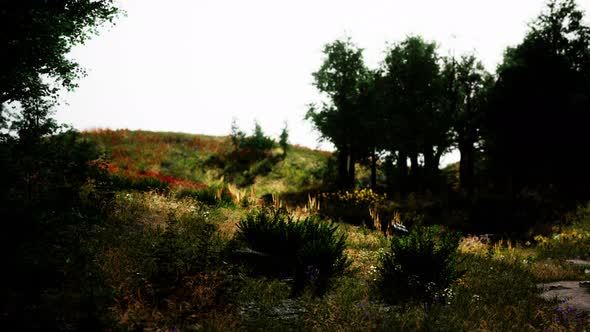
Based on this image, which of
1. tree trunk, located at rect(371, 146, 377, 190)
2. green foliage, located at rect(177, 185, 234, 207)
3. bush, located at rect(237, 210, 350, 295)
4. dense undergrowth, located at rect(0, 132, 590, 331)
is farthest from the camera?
tree trunk, located at rect(371, 146, 377, 190)

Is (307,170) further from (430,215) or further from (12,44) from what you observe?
(12,44)

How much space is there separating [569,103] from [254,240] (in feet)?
61.5

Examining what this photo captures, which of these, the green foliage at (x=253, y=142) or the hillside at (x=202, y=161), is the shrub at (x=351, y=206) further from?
the green foliage at (x=253, y=142)

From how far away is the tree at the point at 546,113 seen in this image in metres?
19.2

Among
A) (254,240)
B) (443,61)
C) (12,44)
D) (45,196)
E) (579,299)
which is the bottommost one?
(579,299)

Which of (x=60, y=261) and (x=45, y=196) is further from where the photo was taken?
(x=45, y=196)

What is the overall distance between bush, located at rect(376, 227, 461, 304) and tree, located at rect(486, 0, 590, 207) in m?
14.8

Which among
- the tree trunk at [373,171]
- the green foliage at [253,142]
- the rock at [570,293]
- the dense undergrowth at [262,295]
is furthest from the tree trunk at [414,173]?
the rock at [570,293]

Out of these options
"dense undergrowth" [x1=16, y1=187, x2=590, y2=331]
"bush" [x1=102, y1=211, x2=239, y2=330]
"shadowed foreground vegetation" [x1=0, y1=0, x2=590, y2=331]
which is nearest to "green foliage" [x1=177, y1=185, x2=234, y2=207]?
"shadowed foreground vegetation" [x1=0, y1=0, x2=590, y2=331]

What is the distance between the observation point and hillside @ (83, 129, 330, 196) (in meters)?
25.4

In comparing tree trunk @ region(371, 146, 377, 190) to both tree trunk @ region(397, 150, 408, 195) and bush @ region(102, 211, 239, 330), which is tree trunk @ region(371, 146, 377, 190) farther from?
bush @ region(102, 211, 239, 330)

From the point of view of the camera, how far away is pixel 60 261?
4.53 m

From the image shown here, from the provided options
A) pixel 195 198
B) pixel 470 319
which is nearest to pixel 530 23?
pixel 195 198

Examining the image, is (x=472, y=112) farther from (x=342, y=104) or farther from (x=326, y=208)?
(x=326, y=208)
